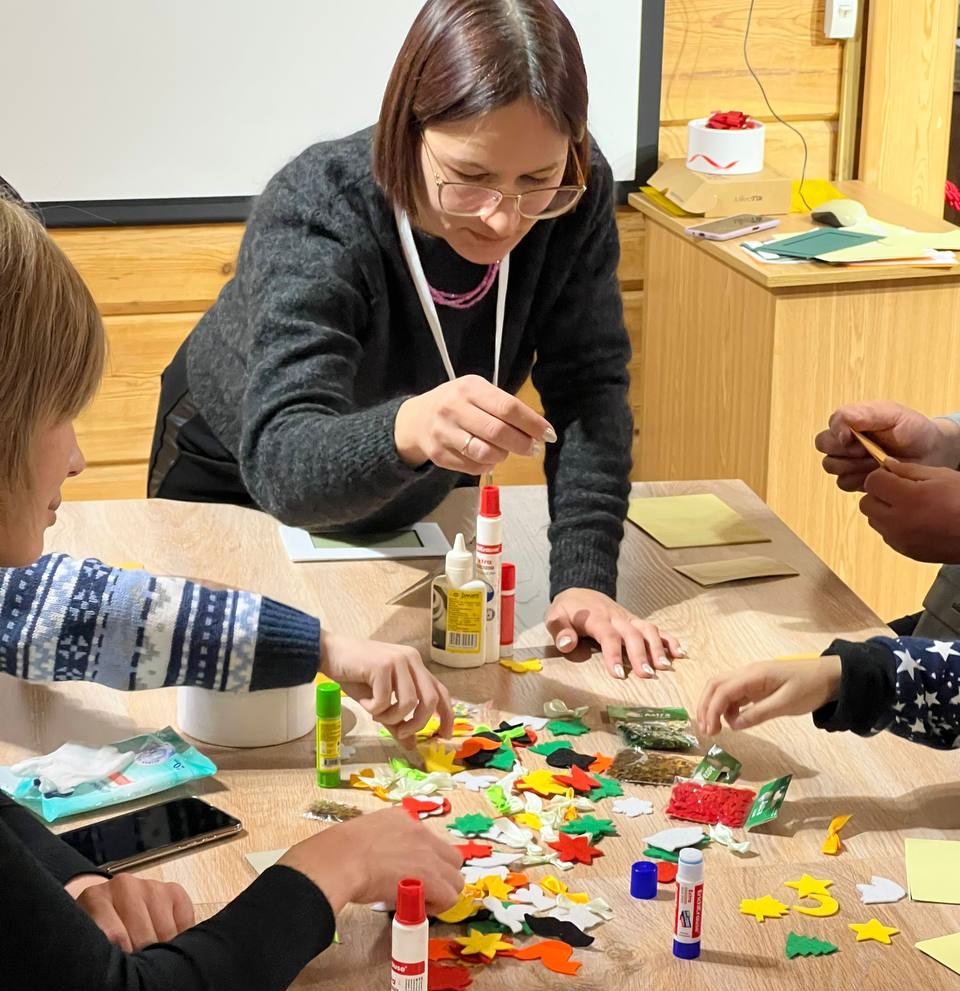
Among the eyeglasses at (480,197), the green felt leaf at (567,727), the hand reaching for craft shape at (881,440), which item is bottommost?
the green felt leaf at (567,727)

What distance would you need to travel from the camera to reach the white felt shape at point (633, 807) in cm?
129

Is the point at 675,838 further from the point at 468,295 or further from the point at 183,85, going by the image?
the point at 183,85

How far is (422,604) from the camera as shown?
1713mm

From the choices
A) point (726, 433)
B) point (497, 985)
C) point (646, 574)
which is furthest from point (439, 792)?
point (726, 433)

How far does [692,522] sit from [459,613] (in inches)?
21.5

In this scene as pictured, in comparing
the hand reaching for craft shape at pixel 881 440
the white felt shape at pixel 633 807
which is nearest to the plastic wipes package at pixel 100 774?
the white felt shape at pixel 633 807

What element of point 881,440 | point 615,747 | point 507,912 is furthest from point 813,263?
point 507,912

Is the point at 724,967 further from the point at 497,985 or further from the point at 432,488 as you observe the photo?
the point at 432,488

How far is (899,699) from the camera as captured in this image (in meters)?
1.36

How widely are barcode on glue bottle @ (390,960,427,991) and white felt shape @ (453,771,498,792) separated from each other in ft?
1.15

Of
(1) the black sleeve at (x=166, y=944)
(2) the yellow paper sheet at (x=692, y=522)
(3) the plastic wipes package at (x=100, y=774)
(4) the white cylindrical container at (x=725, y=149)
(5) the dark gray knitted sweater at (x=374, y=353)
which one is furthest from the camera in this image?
(4) the white cylindrical container at (x=725, y=149)

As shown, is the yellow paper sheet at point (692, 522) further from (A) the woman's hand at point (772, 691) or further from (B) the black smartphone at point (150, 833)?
(B) the black smartphone at point (150, 833)

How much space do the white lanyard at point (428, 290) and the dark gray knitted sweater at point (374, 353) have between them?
0.7 inches

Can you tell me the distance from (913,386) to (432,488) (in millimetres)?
1446
